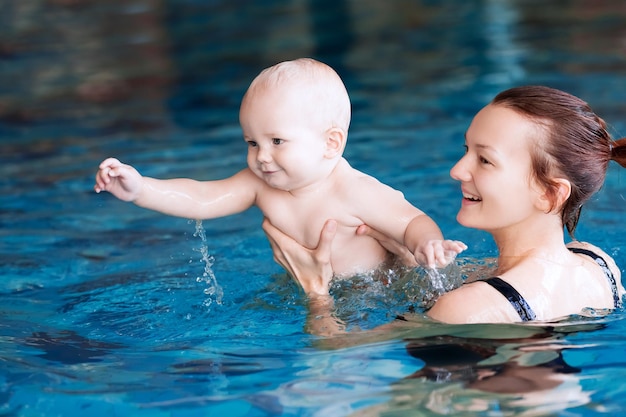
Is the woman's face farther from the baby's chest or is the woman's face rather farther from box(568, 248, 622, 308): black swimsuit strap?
the baby's chest

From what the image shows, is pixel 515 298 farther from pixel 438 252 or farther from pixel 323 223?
pixel 323 223

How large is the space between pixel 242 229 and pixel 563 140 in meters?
2.57

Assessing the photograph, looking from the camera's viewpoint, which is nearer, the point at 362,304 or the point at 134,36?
the point at 362,304

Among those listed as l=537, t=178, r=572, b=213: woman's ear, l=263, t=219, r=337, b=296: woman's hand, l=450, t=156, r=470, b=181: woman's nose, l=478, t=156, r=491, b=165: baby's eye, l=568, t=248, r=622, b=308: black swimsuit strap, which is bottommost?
l=568, t=248, r=622, b=308: black swimsuit strap

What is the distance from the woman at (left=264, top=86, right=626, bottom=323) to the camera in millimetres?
2848

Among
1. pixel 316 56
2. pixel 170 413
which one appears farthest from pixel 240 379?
pixel 316 56

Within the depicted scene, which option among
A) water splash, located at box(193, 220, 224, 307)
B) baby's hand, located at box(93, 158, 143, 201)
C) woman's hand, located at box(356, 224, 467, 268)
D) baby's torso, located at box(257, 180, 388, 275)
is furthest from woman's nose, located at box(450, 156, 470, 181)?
water splash, located at box(193, 220, 224, 307)

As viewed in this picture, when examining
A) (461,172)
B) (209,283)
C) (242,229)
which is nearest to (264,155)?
(461,172)

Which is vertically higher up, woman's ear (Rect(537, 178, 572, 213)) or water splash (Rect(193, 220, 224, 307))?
woman's ear (Rect(537, 178, 572, 213))

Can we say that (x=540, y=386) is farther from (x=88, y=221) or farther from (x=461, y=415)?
(x=88, y=221)

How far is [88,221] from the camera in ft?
17.7

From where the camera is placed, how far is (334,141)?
3287mm

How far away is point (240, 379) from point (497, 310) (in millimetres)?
795

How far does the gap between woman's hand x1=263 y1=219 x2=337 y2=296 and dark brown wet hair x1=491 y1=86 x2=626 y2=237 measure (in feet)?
2.64
